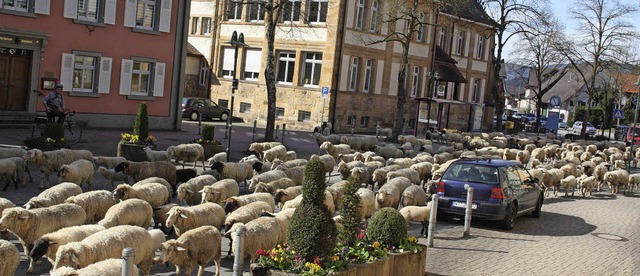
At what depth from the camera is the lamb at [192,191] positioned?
14804 mm

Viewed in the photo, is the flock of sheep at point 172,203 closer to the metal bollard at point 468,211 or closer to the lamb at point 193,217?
the lamb at point 193,217

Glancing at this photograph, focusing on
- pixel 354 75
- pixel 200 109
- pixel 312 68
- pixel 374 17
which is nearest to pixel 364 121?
pixel 354 75

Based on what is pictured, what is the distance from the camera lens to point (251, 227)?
1122cm

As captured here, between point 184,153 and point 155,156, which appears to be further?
point 184,153

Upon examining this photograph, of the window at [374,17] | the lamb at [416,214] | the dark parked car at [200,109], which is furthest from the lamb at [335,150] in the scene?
the window at [374,17]

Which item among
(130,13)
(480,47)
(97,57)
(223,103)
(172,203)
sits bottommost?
(172,203)

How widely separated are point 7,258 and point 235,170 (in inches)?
370

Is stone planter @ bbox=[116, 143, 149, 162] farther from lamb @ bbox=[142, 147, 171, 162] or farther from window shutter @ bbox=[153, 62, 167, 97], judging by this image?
window shutter @ bbox=[153, 62, 167, 97]

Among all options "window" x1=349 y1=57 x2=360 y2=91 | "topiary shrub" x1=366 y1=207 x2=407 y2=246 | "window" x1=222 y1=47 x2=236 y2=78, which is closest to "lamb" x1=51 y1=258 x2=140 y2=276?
"topiary shrub" x1=366 y1=207 x2=407 y2=246

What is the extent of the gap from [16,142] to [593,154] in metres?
26.8

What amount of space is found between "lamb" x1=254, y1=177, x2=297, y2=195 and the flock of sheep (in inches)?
0.9

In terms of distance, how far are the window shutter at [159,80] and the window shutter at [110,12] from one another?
2.96m

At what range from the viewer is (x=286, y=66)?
147 ft

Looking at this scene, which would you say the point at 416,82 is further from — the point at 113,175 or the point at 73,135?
the point at 113,175
